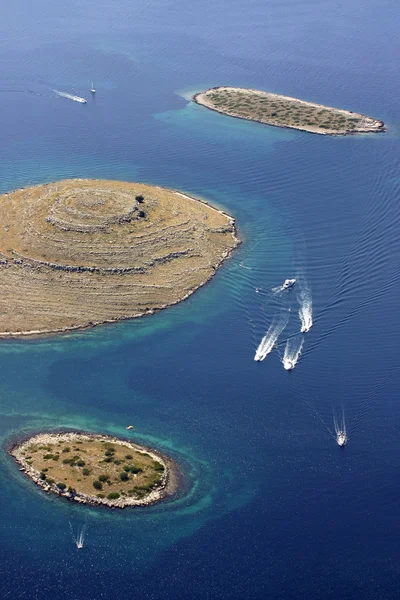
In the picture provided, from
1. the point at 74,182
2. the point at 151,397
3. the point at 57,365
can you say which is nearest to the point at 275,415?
the point at 151,397

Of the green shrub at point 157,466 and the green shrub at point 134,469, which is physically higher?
the green shrub at point 134,469

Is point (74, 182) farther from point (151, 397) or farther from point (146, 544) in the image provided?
point (146, 544)

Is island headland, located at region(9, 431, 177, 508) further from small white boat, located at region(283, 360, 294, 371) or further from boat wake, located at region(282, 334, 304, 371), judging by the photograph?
boat wake, located at region(282, 334, 304, 371)

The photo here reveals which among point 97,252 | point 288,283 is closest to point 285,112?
point 288,283

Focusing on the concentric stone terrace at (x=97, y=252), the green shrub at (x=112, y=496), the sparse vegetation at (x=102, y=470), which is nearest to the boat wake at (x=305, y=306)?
the concentric stone terrace at (x=97, y=252)

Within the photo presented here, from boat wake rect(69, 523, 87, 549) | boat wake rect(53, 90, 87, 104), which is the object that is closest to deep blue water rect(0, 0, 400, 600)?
boat wake rect(69, 523, 87, 549)

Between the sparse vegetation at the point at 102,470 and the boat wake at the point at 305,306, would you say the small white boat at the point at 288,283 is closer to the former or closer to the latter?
the boat wake at the point at 305,306
